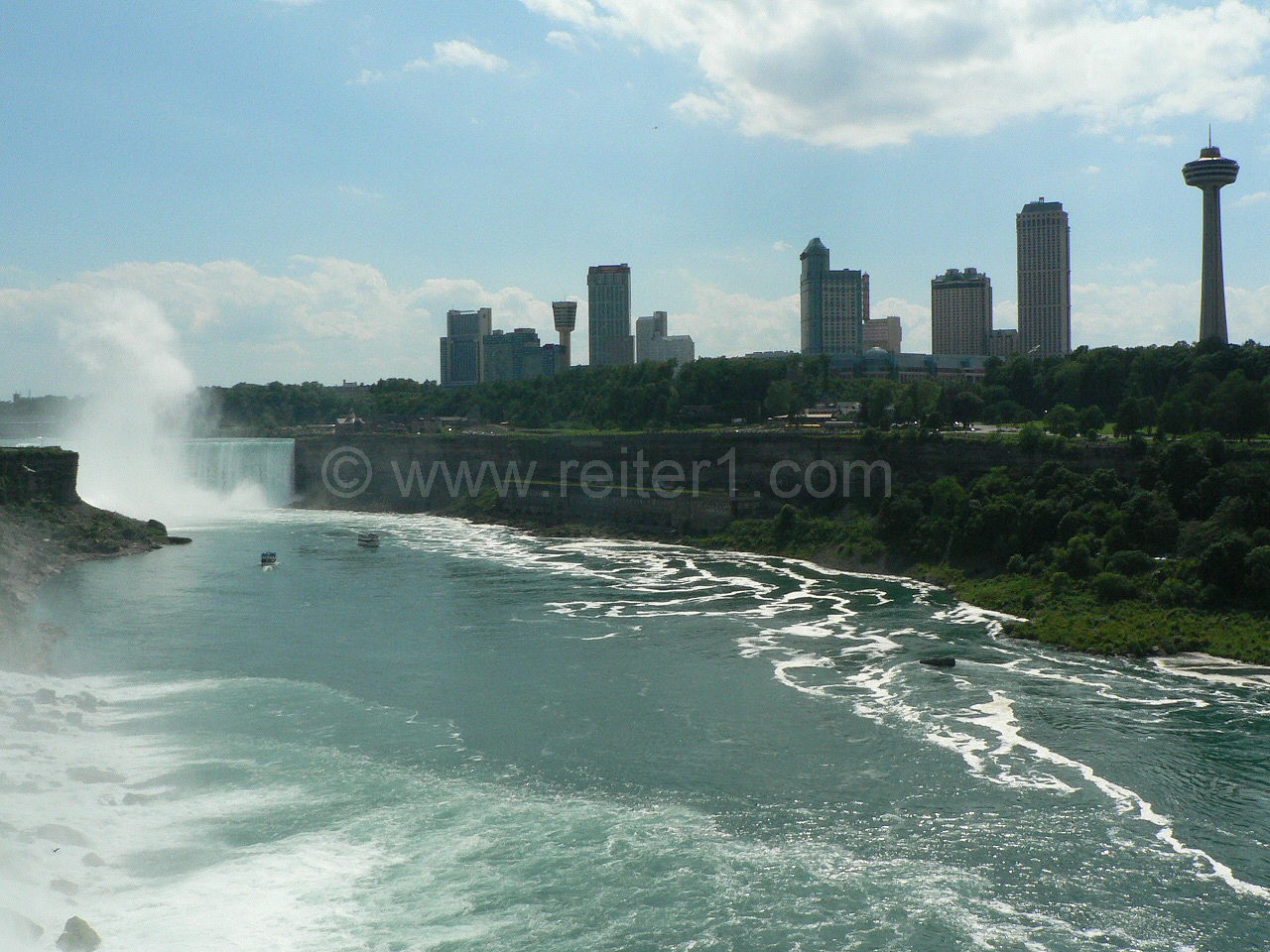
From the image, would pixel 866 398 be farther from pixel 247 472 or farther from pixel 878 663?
pixel 878 663

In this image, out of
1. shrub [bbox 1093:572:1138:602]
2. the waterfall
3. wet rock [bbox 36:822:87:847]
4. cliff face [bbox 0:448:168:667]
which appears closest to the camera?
wet rock [bbox 36:822:87:847]

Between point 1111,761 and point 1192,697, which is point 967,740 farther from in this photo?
point 1192,697

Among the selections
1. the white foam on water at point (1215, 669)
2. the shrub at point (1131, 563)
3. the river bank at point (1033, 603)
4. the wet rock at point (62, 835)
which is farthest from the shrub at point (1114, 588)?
the wet rock at point (62, 835)

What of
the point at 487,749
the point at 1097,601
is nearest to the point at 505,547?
the point at 1097,601

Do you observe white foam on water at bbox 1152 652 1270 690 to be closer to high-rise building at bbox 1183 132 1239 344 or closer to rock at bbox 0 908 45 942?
rock at bbox 0 908 45 942

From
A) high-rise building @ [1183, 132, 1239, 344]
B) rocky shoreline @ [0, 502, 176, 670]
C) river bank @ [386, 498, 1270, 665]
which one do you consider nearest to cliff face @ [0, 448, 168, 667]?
rocky shoreline @ [0, 502, 176, 670]

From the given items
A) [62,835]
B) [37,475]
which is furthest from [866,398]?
[62,835]

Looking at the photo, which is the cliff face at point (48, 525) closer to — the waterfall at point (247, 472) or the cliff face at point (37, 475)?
the cliff face at point (37, 475)
